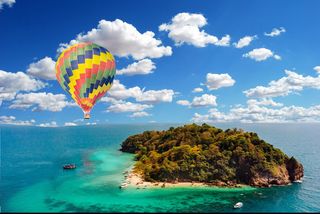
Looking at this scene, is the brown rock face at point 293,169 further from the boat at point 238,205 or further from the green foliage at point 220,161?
the boat at point 238,205

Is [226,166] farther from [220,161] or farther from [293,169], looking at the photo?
[293,169]

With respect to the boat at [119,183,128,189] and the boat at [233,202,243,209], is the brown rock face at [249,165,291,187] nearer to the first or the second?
the boat at [233,202,243,209]

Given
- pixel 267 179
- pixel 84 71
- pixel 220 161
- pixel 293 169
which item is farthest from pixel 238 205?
pixel 84 71

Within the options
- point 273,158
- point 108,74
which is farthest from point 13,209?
point 273,158

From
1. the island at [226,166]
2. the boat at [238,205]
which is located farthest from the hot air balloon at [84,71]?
the boat at [238,205]

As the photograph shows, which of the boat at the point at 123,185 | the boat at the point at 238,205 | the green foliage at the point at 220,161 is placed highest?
the green foliage at the point at 220,161

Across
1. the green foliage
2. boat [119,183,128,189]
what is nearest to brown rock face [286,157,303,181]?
the green foliage

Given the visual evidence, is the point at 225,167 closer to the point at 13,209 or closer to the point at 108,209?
the point at 108,209

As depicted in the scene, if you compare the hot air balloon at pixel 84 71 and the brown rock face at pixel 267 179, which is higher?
the hot air balloon at pixel 84 71
